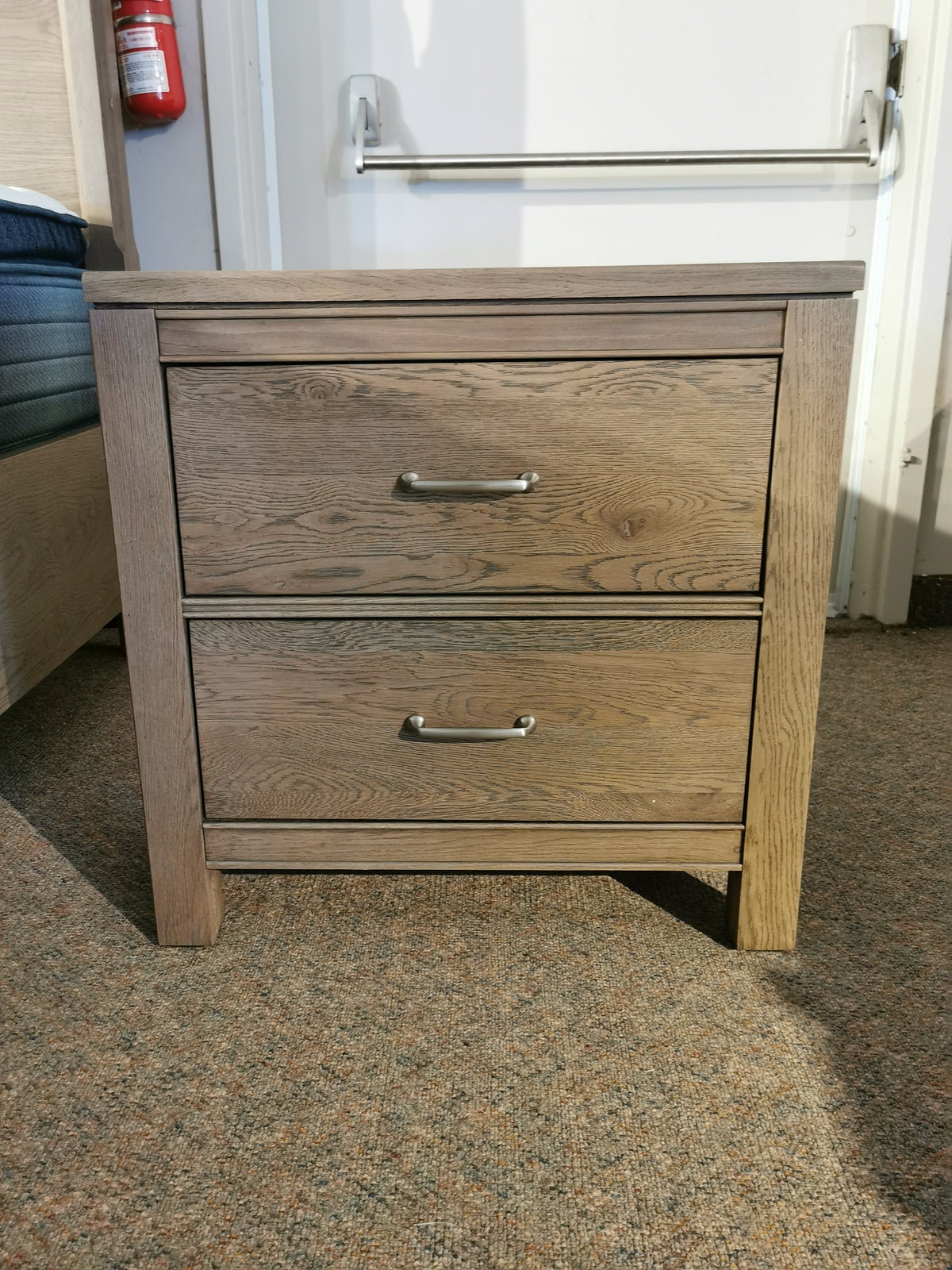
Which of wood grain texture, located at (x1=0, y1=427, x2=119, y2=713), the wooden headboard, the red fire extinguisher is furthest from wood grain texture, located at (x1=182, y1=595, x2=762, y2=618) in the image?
the red fire extinguisher

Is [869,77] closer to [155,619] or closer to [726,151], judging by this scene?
[726,151]

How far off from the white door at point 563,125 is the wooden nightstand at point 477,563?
855 mm

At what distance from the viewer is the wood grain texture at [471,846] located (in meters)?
0.84

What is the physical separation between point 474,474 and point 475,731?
0.22 m

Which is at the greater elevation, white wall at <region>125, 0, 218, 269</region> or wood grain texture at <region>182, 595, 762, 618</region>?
white wall at <region>125, 0, 218, 269</region>

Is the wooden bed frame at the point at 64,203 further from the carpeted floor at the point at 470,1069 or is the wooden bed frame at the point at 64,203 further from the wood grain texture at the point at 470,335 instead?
the wood grain texture at the point at 470,335

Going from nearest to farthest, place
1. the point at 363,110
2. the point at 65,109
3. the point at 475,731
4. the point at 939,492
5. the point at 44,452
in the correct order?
the point at 475,731
the point at 44,452
the point at 65,109
the point at 363,110
the point at 939,492

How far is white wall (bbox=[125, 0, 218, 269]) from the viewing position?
1.41 m

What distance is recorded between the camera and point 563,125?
1.46 metres

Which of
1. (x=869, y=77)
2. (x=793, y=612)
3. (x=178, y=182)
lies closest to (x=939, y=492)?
(x=869, y=77)

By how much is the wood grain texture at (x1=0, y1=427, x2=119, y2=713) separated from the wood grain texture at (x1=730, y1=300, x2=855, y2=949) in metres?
0.83

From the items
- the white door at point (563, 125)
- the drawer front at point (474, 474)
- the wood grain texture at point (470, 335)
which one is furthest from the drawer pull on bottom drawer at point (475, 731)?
the white door at point (563, 125)

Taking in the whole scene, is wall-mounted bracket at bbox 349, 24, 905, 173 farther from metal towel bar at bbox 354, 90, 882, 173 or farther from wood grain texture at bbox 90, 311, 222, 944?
wood grain texture at bbox 90, 311, 222, 944

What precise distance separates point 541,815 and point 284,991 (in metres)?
0.27
